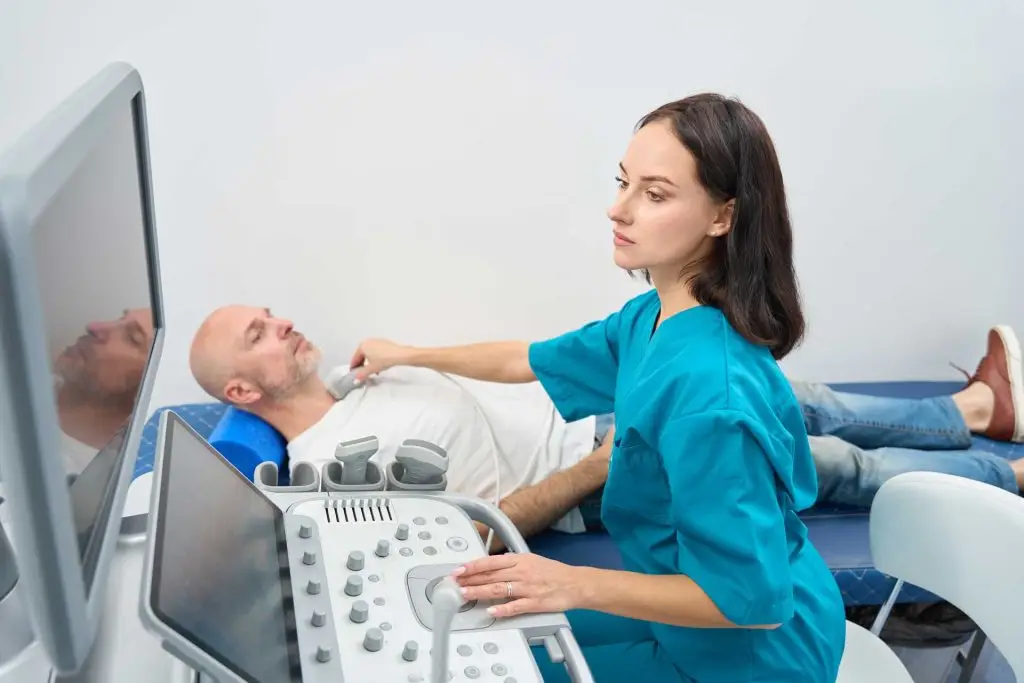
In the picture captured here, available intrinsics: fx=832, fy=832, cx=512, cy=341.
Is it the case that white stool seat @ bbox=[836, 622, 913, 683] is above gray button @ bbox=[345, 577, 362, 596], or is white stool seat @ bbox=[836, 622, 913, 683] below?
below

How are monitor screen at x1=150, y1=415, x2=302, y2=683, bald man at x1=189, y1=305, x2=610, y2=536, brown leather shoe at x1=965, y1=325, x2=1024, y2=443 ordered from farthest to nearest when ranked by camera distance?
brown leather shoe at x1=965, y1=325, x2=1024, y2=443 < bald man at x1=189, y1=305, x2=610, y2=536 < monitor screen at x1=150, y1=415, x2=302, y2=683

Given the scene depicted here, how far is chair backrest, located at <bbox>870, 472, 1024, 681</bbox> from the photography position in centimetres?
114

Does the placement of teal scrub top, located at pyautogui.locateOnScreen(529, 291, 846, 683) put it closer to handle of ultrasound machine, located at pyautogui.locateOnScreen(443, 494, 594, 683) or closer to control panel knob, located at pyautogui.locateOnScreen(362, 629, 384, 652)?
handle of ultrasound machine, located at pyautogui.locateOnScreen(443, 494, 594, 683)

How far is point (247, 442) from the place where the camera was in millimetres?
1618

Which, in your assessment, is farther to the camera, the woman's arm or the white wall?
the white wall

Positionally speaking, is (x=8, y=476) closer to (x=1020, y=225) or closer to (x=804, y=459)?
(x=804, y=459)

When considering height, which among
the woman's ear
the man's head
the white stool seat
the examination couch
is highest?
the woman's ear

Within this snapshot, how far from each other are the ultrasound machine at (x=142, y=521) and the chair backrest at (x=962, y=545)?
649 millimetres

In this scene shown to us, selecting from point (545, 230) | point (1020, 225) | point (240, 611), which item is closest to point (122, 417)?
point (240, 611)

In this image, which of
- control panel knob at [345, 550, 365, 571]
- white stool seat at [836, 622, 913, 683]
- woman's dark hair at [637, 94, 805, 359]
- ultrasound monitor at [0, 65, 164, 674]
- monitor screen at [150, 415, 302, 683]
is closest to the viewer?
ultrasound monitor at [0, 65, 164, 674]

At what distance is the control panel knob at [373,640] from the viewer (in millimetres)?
839

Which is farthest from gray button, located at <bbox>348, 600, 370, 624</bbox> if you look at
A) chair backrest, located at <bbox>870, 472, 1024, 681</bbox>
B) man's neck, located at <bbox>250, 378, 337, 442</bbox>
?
man's neck, located at <bbox>250, 378, 337, 442</bbox>

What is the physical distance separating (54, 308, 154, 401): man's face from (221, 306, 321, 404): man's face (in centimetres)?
76

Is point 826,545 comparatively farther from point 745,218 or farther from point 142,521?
point 142,521
